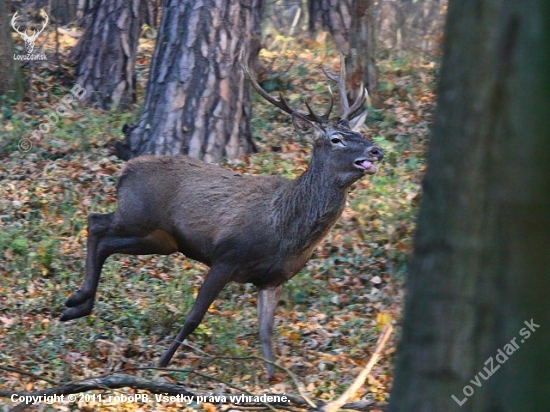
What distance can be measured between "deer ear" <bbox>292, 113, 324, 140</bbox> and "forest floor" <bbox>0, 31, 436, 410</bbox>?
49.9 inches

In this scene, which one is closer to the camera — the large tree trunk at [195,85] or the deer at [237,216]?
the deer at [237,216]

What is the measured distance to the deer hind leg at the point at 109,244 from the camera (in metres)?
9.08

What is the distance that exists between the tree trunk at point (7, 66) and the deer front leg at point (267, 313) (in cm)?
731

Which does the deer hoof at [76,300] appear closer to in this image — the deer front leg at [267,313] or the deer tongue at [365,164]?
the deer front leg at [267,313]

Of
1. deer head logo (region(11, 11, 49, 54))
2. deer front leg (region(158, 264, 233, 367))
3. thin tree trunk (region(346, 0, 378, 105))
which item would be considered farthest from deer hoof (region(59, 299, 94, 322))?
deer head logo (region(11, 11, 49, 54))

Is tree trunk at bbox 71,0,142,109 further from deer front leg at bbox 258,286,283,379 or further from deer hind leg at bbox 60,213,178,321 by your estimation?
deer front leg at bbox 258,286,283,379

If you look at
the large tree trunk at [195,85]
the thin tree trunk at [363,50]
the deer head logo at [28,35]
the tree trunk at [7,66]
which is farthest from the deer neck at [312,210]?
the deer head logo at [28,35]

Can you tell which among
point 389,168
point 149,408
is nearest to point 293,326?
Result: point 149,408

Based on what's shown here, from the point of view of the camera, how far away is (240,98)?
12516mm

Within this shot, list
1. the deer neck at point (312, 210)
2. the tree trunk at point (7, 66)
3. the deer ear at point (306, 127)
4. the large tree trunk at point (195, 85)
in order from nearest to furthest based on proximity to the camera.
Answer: the deer neck at point (312, 210)
the deer ear at point (306, 127)
the large tree trunk at point (195, 85)
the tree trunk at point (7, 66)

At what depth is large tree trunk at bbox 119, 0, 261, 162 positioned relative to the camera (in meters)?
12.1

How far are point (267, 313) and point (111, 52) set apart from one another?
7.66 m

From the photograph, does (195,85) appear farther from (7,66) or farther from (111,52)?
(7,66)

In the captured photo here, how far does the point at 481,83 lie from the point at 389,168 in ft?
28.7
